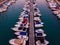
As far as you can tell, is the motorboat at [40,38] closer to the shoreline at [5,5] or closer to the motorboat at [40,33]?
the motorboat at [40,33]

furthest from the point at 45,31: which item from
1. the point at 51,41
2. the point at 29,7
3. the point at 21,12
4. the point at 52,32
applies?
the point at 29,7

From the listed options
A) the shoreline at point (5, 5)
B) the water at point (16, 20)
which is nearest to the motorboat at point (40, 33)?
the water at point (16, 20)

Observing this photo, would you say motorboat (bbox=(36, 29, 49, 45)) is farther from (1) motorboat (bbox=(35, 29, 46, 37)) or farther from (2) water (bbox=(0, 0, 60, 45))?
(2) water (bbox=(0, 0, 60, 45))

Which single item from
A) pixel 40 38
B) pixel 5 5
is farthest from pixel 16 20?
pixel 5 5

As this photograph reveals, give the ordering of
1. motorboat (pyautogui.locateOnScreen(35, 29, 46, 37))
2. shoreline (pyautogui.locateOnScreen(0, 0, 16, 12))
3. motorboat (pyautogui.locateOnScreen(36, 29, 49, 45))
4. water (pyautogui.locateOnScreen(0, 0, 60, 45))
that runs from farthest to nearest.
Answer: shoreline (pyautogui.locateOnScreen(0, 0, 16, 12)) < motorboat (pyautogui.locateOnScreen(35, 29, 46, 37)) < water (pyautogui.locateOnScreen(0, 0, 60, 45)) < motorboat (pyautogui.locateOnScreen(36, 29, 49, 45))

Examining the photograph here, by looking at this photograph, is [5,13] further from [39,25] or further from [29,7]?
[39,25]

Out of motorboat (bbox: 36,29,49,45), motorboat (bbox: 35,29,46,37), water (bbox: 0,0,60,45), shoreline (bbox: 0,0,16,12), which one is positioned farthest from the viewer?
shoreline (bbox: 0,0,16,12)

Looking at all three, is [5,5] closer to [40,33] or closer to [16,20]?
[16,20]

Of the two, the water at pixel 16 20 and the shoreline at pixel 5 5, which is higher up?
the shoreline at pixel 5 5

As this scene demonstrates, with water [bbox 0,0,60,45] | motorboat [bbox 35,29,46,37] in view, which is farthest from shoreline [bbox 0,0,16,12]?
motorboat [bbox 35,29,46,37]
